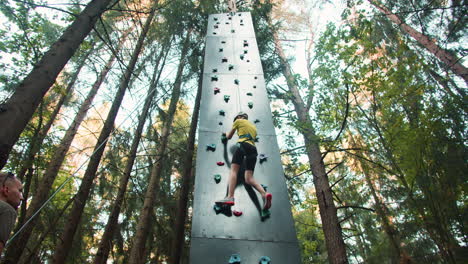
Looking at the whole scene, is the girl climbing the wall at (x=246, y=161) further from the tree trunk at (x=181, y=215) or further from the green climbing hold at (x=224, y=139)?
the tree trunk at (x=181, y=215)

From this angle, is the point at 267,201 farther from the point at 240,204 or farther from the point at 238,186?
the point at 238,186

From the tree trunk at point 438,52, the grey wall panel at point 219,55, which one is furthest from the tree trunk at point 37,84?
the tree trunk at point 438,52

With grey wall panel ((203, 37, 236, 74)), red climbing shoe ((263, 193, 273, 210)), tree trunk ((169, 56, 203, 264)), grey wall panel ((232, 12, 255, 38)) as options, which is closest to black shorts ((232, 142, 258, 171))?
red climbing shoe ((263, 193, 273, 210))

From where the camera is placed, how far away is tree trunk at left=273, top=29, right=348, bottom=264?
443cm

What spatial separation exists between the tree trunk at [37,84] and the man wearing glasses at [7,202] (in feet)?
0.36

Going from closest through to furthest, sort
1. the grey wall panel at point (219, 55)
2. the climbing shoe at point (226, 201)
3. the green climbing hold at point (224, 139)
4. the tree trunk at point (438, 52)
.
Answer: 1. the climbing shoe at point (226, 201)
2. the green climbing hold at point (224, 139)
3. the grey wall panel at point (219, 55)
4. the tree trunk at point (438, 52)

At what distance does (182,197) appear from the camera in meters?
4.84

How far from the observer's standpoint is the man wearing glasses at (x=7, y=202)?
1.48 metres

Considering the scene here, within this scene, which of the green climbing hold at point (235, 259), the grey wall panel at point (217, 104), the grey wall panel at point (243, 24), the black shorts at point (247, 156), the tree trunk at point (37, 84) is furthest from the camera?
the grey wall panel at point (243, 24)

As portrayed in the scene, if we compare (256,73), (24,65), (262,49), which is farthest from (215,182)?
(262,49)

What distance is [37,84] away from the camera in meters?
2.06

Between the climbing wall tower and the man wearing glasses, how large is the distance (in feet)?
4.81

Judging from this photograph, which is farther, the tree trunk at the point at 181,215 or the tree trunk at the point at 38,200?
the tree trunk at the point at 181,215

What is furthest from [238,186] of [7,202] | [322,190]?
[322,190]
